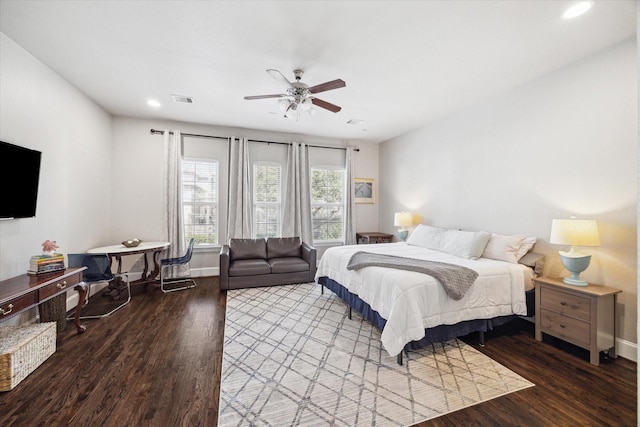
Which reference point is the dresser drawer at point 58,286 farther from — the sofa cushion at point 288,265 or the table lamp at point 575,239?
the table lamp at point 575,239

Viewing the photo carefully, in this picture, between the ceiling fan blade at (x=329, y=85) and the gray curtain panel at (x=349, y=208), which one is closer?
the ceiling fan blade at (x=329, y=85)

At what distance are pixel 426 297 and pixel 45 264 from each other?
373 cm

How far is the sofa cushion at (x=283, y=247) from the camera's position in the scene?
5066mm

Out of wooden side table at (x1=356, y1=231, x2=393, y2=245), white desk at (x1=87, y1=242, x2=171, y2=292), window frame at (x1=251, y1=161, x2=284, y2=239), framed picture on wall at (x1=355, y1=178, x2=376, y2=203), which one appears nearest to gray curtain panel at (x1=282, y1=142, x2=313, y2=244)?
window frame at (x1=251, y1=161, x2=284, y2=239)

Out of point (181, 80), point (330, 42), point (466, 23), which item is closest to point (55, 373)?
point (181, 80)

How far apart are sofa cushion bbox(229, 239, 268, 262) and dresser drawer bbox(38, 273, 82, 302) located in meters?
2.20

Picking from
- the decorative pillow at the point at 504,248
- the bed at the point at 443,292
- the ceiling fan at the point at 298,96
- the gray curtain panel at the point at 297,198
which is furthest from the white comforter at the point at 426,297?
the gray curtain panel at the point at 297,198

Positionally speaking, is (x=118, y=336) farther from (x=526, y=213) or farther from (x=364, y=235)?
(x=526, y=213)

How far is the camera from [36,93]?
292cm

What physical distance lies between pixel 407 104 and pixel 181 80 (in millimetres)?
3200

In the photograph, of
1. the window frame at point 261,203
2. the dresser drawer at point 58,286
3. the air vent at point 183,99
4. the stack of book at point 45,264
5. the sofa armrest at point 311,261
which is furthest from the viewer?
the window frame at point 261,203

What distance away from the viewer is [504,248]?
3.24m

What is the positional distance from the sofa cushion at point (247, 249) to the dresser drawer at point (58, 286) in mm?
2198

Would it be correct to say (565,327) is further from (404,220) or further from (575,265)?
(404,220)
